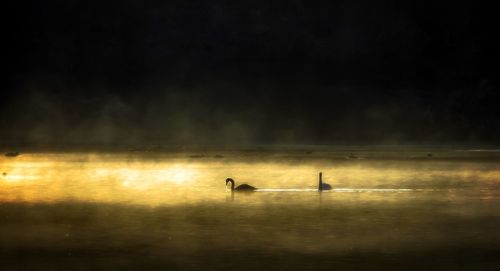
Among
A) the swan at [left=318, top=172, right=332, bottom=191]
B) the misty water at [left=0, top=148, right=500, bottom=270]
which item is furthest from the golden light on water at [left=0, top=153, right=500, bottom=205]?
the swan at [left=318, top=172, right=332, bottom=191]

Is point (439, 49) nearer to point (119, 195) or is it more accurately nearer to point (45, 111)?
point (45, 111)

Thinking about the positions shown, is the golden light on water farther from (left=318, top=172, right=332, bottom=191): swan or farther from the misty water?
(left=318, top=172, right=332, bottom=191): swan

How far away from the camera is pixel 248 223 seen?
21422 mm

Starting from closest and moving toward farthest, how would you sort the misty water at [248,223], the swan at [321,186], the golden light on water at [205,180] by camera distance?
1. the misty water at [248,223]
2. the golden light on water at [205,180]
3. the swan at [321,186]

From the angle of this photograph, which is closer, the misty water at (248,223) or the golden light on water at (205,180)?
the misty water at (248,223)

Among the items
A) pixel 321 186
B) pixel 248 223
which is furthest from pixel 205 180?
pixel 248 223

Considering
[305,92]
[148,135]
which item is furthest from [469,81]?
[148,135]

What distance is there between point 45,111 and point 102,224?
118 m

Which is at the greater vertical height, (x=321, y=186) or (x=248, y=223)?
(x=321, y=186)

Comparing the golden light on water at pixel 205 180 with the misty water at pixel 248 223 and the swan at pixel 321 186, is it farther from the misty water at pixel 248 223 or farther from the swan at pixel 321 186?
the swan at pixel 321 186

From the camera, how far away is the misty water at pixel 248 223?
15.8m

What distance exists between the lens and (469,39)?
146 metres

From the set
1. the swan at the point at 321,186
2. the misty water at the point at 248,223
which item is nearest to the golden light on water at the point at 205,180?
the misty water at the point at 248,223

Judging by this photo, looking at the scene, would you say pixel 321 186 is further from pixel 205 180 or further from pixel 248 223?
pixel 248 223
